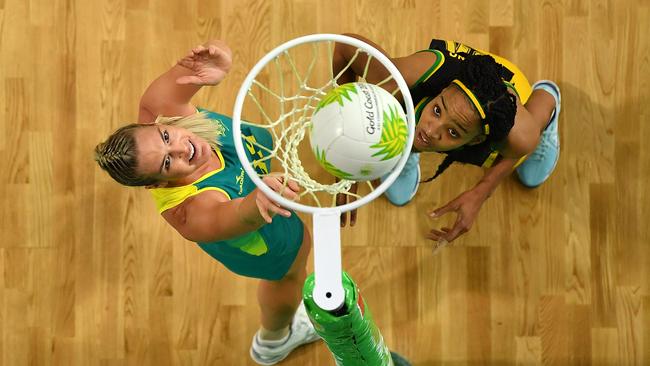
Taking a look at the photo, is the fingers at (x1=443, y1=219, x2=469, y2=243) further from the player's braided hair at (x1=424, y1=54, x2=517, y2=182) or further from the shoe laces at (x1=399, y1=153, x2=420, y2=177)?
the player's braided hair at (x1=424, y1=54, x2=517, y2=182)

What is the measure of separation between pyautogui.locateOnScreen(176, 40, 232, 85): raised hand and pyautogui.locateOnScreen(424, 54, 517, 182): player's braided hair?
1.64ft

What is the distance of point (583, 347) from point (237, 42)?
4.37 ft

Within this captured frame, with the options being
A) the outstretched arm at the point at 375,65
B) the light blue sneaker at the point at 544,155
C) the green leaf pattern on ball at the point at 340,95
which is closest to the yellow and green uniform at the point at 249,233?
the outstretched arm at the point at 375,65

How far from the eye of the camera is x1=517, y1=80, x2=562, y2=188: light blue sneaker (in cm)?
183

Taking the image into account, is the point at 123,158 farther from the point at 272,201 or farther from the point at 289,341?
the point at 289,341

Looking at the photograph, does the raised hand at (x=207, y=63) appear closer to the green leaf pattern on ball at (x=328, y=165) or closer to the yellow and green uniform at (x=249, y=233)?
the yellow and green uniform at (x=249, y=233)

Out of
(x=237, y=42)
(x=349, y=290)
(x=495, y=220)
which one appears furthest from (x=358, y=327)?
(x=237, y=42)

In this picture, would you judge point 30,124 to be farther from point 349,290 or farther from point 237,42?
point 349,290

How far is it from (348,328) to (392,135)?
32 cm

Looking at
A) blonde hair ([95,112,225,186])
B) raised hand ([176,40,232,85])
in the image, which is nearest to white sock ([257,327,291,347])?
blonde hair ([95,112,225,186])

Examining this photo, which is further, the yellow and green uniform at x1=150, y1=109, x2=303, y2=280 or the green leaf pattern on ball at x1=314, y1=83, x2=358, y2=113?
the yellow and green uniform at x1=150, y1=109, x2=303, y2=280

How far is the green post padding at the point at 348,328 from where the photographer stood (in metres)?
0.96

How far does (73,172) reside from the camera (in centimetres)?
193

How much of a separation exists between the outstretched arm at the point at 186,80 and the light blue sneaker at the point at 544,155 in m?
0.92
